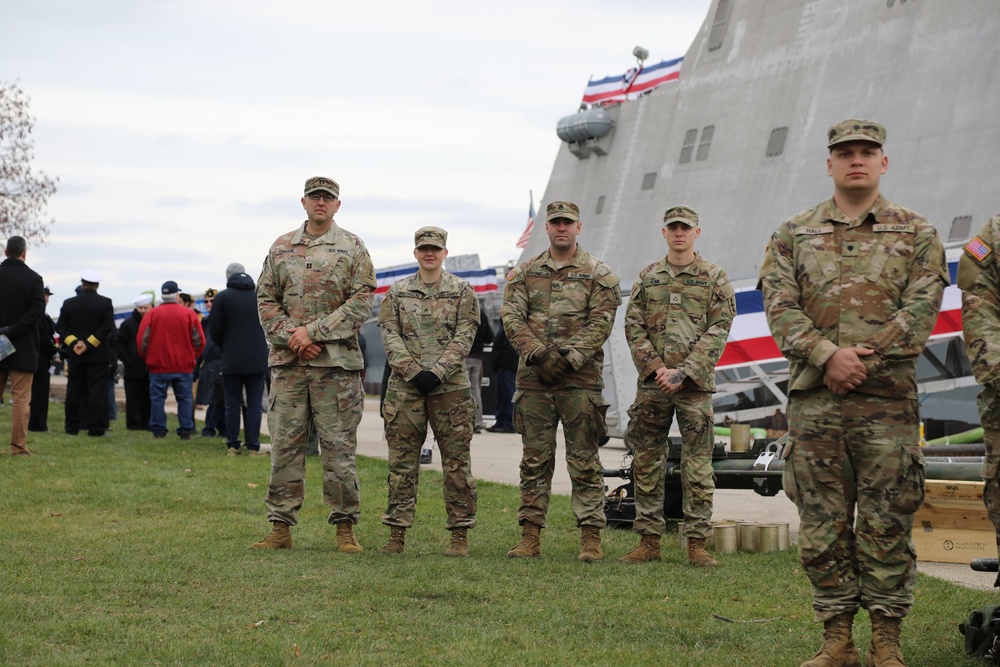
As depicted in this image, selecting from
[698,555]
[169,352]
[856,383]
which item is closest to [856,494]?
[856,383]

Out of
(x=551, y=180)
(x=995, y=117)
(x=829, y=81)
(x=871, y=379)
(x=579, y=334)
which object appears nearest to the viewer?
(x=871, y=379)

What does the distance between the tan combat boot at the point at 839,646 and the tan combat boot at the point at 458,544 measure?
3106 mm

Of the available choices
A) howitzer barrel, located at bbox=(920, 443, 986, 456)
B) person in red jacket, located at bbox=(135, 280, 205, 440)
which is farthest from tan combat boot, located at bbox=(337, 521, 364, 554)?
person in red jacket, located at bbox=(135, 280, 205, 440)

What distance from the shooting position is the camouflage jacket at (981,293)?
15.0ft

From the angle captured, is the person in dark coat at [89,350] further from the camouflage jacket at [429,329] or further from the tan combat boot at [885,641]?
the tan combat boot at [885,641]

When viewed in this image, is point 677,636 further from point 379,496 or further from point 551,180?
point 551,180

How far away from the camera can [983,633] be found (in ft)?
15.7

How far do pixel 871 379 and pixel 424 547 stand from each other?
12.9ft

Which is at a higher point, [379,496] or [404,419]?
[404,419]

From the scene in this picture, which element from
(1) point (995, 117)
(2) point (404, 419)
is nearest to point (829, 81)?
(1) point (995, 117)

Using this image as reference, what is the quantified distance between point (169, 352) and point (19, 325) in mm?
2859

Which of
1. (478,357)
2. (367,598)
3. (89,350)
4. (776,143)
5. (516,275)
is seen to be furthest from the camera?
(776,143)

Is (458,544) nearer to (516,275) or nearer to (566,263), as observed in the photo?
(516,275)

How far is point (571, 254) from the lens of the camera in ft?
25.1
